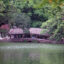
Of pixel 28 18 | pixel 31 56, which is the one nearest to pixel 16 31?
pixel 28 18

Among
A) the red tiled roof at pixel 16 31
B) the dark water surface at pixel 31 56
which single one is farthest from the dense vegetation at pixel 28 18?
the dark water surface at pixel 31 56

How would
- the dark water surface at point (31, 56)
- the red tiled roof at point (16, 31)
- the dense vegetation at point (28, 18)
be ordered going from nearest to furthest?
1. the dark water surface at point (31, 56)
2. the dense vegetation at point (28, 18)
3. the red tiled roof at point (16, 31)

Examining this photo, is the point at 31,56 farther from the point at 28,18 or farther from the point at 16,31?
the point at 16,31

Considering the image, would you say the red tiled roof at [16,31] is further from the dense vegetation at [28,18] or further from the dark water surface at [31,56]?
the dark water surface at [31,56]

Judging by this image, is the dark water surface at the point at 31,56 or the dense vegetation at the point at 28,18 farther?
the dense vegetation at the point at 28,18

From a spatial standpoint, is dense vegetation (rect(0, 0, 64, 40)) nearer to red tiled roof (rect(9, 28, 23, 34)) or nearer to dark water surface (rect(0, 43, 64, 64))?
red tiled roof (rect(9, 28, 23, 34))

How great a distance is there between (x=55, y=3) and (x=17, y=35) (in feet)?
98.5

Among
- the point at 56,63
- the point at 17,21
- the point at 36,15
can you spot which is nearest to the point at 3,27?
the point at 17,21

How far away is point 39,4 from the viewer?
182 centimetres

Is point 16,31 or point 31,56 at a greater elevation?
point 31,56

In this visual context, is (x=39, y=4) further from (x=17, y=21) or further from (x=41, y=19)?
(x=41, y=19)

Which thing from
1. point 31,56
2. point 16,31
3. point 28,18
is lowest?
point 16,31

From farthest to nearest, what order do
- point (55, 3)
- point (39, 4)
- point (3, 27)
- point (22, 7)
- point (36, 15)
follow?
point (36, 15), point (22, 7), point (3, 27), point (55, 3), point (39, 4)

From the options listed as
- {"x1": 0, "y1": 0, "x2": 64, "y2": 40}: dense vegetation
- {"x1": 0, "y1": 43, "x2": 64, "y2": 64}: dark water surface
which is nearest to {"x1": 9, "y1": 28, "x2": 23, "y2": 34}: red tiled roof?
{"x1": 0, "y1": 0, "x2": 64, "y2": 40}: dense vegetation
